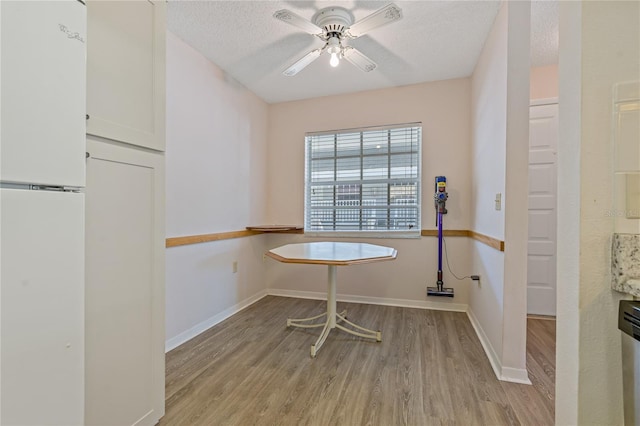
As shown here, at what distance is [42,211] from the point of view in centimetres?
80

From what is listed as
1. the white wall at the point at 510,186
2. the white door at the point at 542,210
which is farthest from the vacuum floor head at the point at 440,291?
the white wall at the point at 510,186

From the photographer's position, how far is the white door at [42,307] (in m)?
0.73

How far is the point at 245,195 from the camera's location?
11.0ft

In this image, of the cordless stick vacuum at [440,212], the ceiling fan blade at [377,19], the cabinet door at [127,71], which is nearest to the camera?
the cabinet door at [127,71]

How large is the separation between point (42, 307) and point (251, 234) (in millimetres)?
2622

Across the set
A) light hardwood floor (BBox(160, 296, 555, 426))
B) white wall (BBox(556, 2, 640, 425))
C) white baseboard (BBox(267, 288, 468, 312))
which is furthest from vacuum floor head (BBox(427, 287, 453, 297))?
white wall (BBox(556, 2, 640, 425))

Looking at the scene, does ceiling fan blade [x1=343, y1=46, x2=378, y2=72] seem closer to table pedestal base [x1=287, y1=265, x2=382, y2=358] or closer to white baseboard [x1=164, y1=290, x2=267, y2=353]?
table pedestal base [x1=287, y1=265, x2=382, y2=358]

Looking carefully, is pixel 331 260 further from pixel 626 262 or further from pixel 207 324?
pixel 626 262

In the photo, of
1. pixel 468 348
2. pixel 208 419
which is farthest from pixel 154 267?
pixel 468 348

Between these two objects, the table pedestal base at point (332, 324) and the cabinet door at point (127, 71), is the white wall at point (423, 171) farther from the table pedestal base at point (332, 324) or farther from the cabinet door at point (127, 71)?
the cabinet door at point (127, 71)

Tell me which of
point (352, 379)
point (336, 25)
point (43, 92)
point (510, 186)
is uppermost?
point (336, 25)

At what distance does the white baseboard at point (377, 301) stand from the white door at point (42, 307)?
280 centimetres

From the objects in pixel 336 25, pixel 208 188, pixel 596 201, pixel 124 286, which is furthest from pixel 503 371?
pixel 208 188

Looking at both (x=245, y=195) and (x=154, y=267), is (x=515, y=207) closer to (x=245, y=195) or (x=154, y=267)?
(x=154, y=267)
